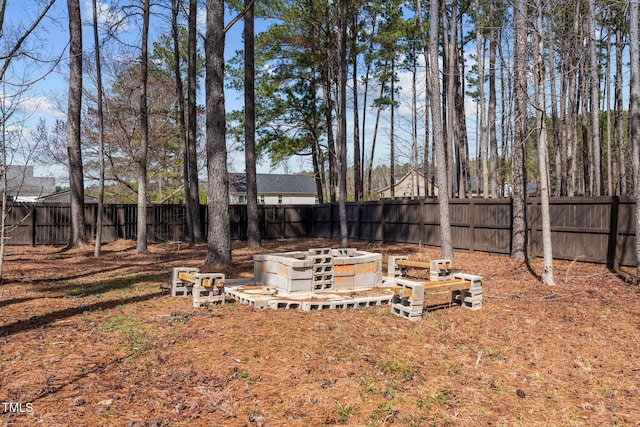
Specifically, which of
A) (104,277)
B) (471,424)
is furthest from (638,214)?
(104,277)

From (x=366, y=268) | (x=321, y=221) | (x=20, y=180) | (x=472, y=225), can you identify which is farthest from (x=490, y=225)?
(x=20, y=180)

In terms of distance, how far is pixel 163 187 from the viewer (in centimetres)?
3188

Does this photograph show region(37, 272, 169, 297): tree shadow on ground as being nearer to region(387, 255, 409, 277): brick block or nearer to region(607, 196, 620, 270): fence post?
region(387, 255, 409, 277): brick block

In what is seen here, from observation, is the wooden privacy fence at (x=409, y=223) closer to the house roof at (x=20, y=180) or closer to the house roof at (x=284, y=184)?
the house roof at (x=20, y=180)

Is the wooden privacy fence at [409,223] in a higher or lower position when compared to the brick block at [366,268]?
higher

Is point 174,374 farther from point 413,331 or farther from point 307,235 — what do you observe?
point 307,235

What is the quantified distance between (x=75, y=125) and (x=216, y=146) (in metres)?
8.60

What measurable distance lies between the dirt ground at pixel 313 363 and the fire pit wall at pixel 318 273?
1.04 meters

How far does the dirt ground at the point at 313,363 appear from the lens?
12.0ft

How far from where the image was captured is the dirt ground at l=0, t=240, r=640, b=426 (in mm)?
3662

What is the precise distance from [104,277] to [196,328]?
5.48 metres

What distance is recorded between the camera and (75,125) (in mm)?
16234

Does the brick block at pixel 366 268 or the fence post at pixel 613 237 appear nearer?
the brick block at pixel 366 268

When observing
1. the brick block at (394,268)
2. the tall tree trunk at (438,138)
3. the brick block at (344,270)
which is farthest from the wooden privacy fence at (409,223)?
the brick block at (344,270)
